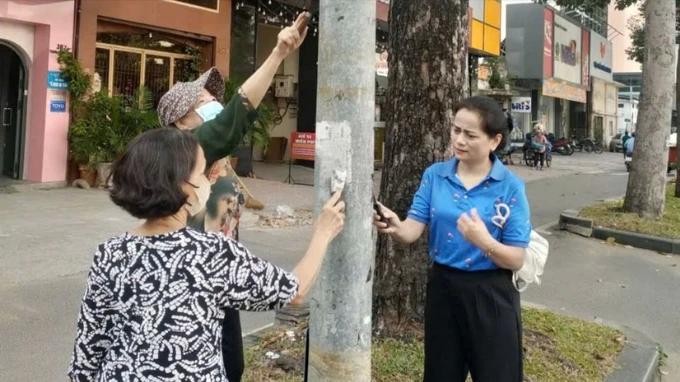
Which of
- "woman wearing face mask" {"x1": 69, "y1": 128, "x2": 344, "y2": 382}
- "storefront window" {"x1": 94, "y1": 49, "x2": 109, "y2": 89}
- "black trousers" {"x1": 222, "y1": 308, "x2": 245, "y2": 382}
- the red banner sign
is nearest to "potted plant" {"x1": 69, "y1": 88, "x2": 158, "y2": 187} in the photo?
"storefront window" {"x1": 94, "y1": 49, "x2": 109, "y2": 89}

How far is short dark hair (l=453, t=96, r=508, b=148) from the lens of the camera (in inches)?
109

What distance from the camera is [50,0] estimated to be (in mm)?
11391

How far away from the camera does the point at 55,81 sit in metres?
11.5

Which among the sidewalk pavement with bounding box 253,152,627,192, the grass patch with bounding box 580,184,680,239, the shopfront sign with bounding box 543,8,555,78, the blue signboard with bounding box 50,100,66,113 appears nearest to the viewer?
the grass patch with bounding box 580,184,680,239

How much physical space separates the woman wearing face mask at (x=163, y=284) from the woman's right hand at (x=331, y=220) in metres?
0.28

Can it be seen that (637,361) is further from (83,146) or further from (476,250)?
(83,146)

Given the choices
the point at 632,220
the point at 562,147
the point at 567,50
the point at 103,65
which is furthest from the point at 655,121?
the point at 567,50

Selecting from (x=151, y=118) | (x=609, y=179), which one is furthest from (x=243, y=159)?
(x=609, y=179)

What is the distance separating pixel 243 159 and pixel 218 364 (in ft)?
43.0

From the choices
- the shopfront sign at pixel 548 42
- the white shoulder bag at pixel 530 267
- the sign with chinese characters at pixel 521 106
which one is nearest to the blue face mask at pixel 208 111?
the white shoulder bag at pixel 530 267

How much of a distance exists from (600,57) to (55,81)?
1449 inches

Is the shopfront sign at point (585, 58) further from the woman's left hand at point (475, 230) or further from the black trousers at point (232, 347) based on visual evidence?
the black trousers at point (232, 347)

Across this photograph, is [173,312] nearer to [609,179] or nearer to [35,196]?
[35,196]

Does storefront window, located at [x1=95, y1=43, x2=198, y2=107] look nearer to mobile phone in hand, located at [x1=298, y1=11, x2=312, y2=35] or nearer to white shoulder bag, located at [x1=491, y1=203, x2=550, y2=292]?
mobile phone in hand, located at [x1=298, y1=11, x2=312, y2=35]
